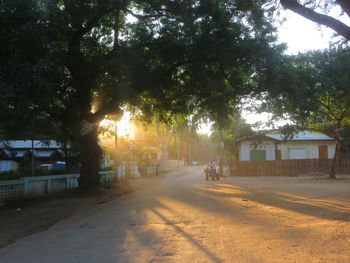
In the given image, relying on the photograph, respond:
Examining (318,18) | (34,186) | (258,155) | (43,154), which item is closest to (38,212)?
(34,186)

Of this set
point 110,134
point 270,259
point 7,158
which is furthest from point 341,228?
point 7,158

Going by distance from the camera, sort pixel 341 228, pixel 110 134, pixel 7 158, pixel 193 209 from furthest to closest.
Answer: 1. pixel 7 158
2. pixel 110 134
3. pixel 193 209
4. pixel 341 228

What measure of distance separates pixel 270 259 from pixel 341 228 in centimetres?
296

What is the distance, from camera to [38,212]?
37.9 ft

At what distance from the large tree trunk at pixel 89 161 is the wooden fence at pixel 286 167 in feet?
69.1

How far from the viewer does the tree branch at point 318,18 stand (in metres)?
8.87

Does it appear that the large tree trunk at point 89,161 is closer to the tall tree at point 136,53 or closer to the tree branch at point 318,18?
the tall tree at point 136,53

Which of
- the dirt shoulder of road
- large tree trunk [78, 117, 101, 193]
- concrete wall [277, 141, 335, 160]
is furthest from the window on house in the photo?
large tree trunk [78, 117, 101, 193]

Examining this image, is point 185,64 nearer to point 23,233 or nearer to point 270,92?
point 270,92

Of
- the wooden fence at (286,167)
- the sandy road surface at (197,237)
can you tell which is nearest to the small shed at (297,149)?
the wooden fence at (286,167)

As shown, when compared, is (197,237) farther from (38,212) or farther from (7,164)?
(7,164)

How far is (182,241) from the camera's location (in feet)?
22.3

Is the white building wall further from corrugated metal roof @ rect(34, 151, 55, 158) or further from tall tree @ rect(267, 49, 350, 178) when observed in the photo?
tall tree @ rect(267, 49, 350, 178)

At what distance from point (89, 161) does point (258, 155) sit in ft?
82.5
